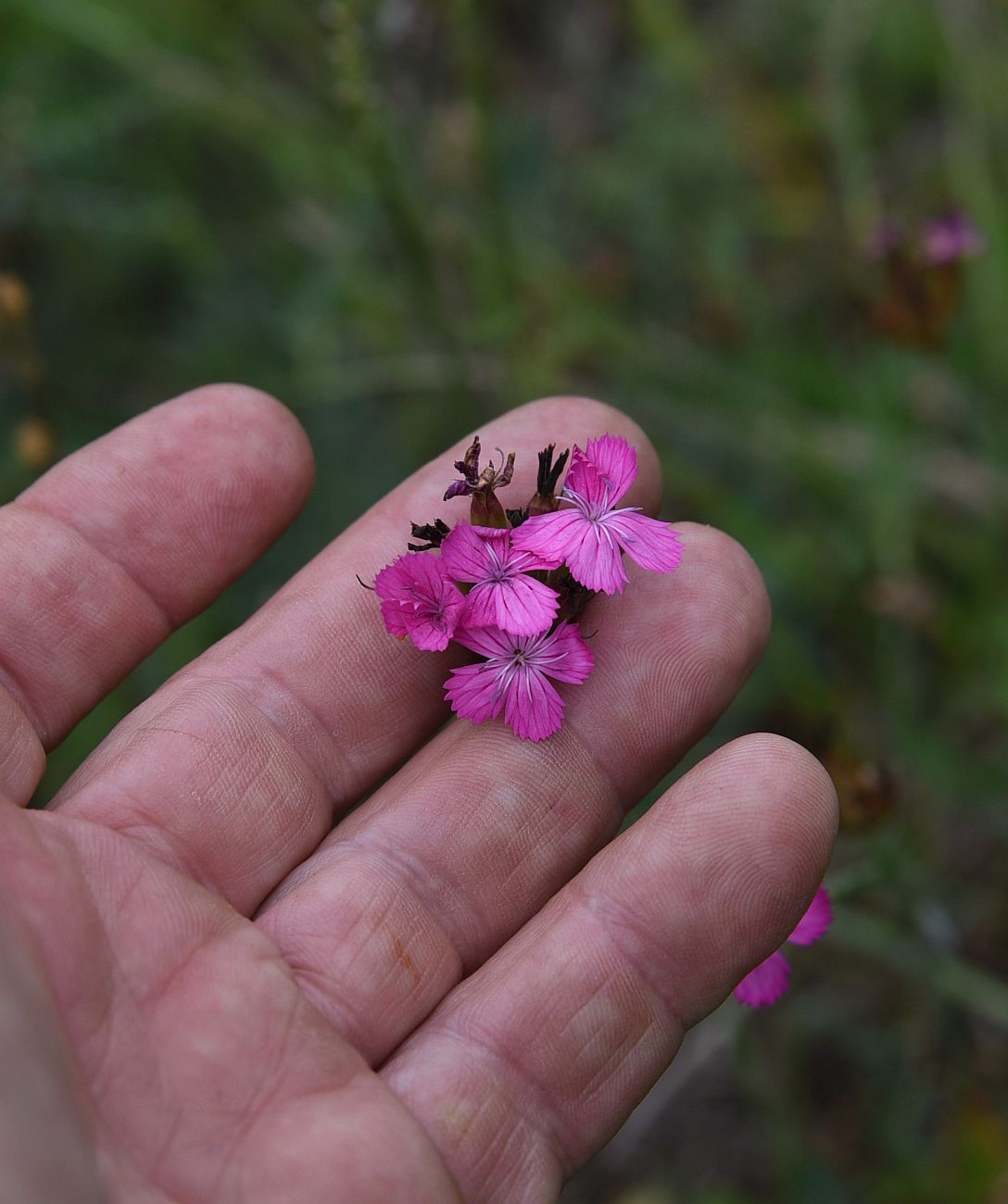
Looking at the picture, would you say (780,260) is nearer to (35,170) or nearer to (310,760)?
(35,170)

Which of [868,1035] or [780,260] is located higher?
[780,260]

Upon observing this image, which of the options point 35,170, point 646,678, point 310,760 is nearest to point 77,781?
point 310,760

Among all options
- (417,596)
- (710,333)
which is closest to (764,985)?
(417,596)

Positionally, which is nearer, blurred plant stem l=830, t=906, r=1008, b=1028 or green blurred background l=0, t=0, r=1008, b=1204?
blurred plant stem l=830, t=906, r=1008, b=1028

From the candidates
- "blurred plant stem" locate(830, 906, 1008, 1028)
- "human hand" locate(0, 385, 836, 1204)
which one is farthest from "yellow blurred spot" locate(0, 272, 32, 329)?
"blurred plant stem" locate(830, 906, 1008, 1028)

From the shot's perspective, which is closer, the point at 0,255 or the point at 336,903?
the point at 336,903

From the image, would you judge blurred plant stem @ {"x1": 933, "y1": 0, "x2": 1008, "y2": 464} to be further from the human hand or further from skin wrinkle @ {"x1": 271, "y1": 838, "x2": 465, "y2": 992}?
skin wrinkle @ {"x1": 271, "y1": 838, "x2": 465, "y2": 992}

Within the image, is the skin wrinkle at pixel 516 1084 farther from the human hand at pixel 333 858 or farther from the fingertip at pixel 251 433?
the fingertip at pixel 251 433

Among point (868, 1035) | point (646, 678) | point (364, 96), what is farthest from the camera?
point (868, 1035)

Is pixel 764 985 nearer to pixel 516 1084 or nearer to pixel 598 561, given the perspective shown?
pixel 516 1084
